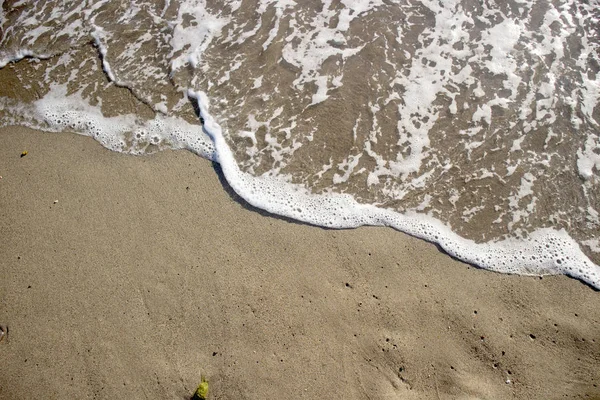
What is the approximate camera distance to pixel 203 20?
4801mm

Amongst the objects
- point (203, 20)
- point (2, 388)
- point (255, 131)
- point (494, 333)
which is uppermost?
point (203, 20)

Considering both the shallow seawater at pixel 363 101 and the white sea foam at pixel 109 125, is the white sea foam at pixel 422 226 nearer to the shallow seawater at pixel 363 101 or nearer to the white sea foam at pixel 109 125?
the shallow seawater at pixel 363 101

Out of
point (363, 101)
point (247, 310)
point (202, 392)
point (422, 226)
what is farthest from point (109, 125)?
point (422, 226)

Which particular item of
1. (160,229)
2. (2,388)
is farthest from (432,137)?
(2,388)

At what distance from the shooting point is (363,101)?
4176 mm

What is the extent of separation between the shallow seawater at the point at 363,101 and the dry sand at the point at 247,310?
13.0 inches

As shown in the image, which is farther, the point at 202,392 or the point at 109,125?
the point at 109,125

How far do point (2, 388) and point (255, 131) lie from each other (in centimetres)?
290

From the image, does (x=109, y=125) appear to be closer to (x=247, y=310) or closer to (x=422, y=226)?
(x=247, y=310)

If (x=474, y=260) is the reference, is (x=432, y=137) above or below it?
above

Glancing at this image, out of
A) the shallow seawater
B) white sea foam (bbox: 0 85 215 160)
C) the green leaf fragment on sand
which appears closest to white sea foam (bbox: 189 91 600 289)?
the shallow seawater

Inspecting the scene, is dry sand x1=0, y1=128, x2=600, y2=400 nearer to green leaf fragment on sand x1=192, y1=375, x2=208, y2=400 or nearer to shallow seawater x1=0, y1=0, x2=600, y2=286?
green leaf fragment on sand x1=192, y1=375, x2=208, y2=400

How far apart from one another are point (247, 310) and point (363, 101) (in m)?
2.35

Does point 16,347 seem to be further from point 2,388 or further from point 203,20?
point 203,20
